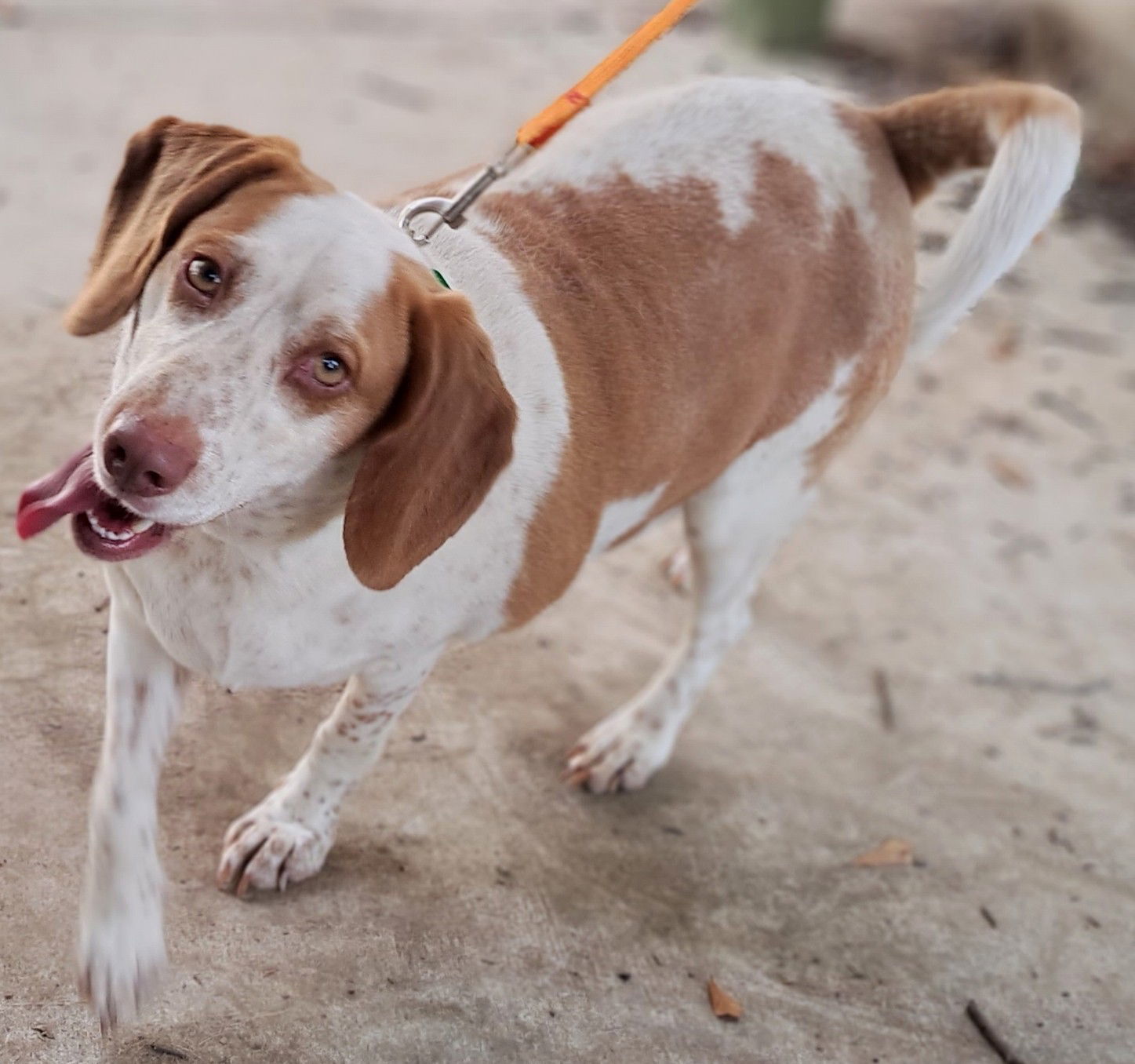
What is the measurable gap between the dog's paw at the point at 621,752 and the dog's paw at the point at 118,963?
119 centimetres

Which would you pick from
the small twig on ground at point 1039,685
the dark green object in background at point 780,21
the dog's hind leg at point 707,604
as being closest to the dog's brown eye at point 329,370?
the dog's hind leg at point 707,604

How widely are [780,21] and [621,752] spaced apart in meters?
5.96

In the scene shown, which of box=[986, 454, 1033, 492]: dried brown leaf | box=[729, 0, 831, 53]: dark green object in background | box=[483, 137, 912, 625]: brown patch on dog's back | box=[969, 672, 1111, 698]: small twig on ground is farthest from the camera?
box=[729, 0, 831, 53]: dark green object in background

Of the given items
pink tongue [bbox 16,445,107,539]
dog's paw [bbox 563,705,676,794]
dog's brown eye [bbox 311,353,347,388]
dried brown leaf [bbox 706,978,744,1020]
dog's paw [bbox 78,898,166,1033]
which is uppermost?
dog's brown eye [bbox 311,353,347,388]

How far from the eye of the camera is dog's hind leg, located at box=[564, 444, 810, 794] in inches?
115

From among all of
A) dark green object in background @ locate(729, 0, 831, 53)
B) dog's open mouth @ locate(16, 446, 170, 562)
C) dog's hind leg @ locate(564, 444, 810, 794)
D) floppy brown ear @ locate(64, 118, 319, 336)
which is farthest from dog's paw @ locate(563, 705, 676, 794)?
dark green object in background @ locate(729, 0, 831, 53)

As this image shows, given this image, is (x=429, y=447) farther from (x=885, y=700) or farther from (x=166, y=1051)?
(x=885, y=700)

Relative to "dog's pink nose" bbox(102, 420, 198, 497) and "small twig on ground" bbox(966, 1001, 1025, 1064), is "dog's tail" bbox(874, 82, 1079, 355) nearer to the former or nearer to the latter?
"small twig on ground" bbox(966, 1001, 1025, 1064)

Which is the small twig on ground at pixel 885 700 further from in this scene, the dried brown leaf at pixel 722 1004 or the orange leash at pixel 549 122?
the orange leash at pixel 549 122

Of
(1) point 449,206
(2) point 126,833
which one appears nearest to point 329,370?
(1) point 449,206

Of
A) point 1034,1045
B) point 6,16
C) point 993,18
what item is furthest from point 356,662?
point 993,18

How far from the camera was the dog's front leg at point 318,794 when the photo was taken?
7.76ft

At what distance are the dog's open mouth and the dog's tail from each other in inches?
68.5

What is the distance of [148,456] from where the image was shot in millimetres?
1640
